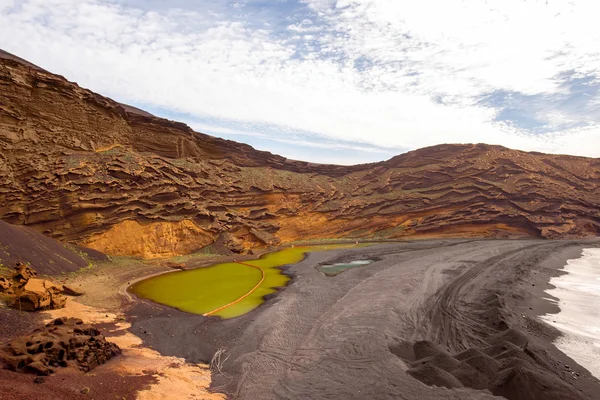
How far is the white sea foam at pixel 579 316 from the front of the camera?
1244 centimetres

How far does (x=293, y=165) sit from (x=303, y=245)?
50.1 ft

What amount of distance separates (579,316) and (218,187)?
114 ft

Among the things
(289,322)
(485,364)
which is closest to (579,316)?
(485,364)

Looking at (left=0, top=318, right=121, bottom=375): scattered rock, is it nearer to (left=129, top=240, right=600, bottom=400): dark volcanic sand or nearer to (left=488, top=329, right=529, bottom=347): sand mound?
(left=129, top=240, right=600, bottom=400): dark volcanic sand

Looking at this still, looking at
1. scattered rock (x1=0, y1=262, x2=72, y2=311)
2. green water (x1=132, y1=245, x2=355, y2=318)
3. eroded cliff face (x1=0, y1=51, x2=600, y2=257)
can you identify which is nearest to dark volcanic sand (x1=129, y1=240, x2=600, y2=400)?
green water (x1=132, y1=245, x2=355, y2=318)

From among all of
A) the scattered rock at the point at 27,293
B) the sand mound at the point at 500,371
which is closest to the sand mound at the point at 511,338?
the sand mound at the point at 500,371

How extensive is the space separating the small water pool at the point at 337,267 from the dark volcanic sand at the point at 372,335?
72.3 inches

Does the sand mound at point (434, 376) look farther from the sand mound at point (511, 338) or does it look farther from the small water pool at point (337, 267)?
the small water pool at point (337, 267)

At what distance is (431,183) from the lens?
55.2 meters

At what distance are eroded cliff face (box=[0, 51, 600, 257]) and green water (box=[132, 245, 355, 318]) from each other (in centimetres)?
746

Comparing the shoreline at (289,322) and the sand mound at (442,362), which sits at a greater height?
the sand mound at (442,362)

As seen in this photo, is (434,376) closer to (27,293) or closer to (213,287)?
(213,287)

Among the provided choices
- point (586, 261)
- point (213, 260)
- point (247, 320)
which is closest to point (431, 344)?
point (247, 320)

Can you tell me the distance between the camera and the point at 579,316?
1653cm
